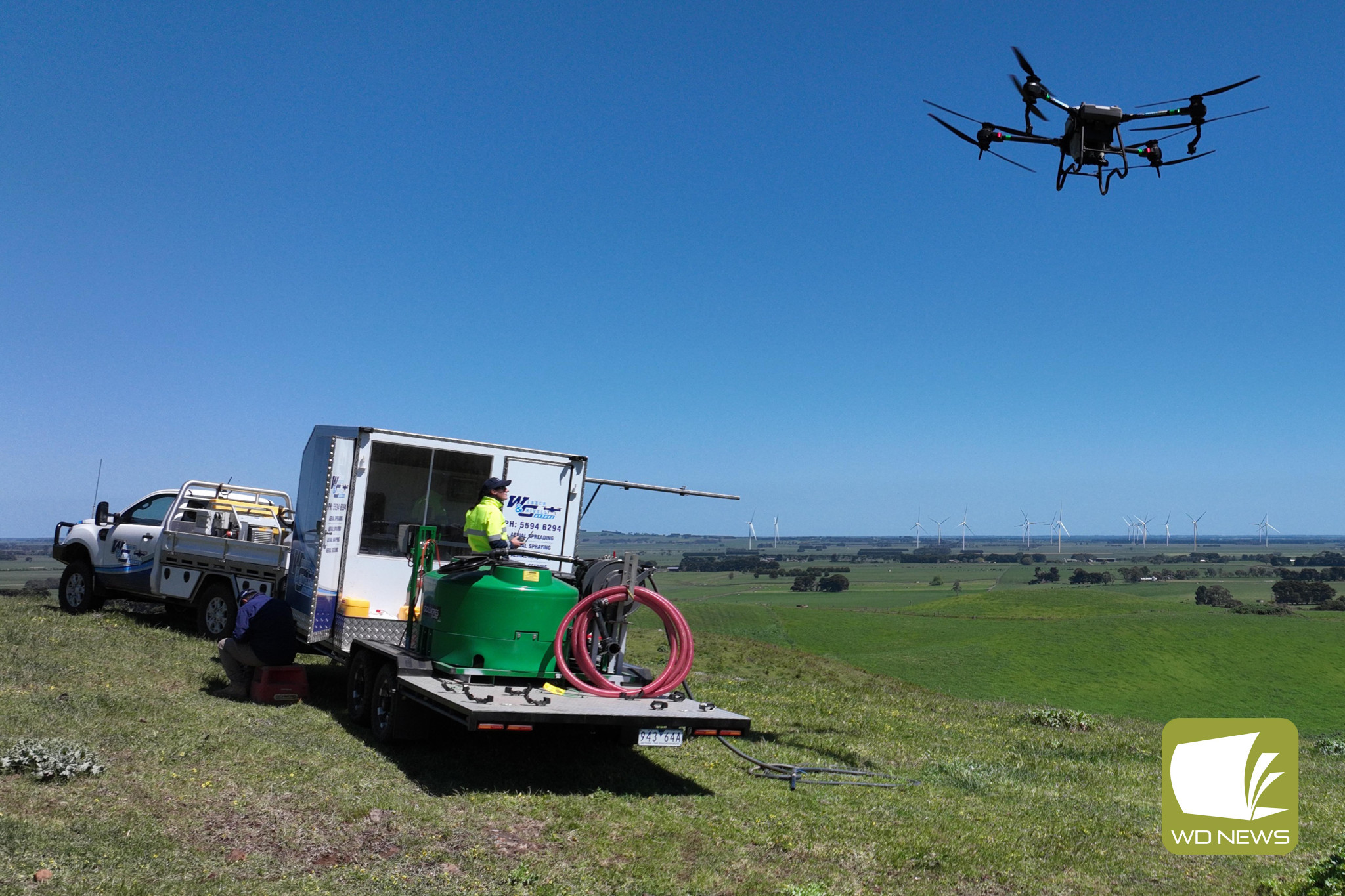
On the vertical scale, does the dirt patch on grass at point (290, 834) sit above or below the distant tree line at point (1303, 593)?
above

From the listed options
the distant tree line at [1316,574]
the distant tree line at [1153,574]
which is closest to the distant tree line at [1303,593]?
the distant tree line at [1316,574]

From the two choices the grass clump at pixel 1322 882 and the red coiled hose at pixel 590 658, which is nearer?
the grass clump at pixel 1322 882

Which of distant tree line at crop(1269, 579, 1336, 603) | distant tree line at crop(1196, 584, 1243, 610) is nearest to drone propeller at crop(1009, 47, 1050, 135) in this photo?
distant tree line at crop(1196, 584, 1243, 610)

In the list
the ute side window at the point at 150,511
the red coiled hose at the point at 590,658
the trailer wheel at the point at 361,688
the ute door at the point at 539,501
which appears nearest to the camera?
the red coiled hose at the point at 590,658

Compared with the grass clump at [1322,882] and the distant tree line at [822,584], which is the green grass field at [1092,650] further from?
the distant tree line at [822,584]

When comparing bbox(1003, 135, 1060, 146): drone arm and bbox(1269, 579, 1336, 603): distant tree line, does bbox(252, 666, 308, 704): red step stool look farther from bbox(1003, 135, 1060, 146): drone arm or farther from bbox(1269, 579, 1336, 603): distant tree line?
bbox(1269, 579, 1336, 603): distant tree line

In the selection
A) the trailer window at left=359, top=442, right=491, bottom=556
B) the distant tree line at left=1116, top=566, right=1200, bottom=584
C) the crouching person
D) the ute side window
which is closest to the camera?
the crouching person

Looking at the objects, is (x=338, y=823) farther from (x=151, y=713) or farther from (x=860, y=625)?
(x=860, y=625)
